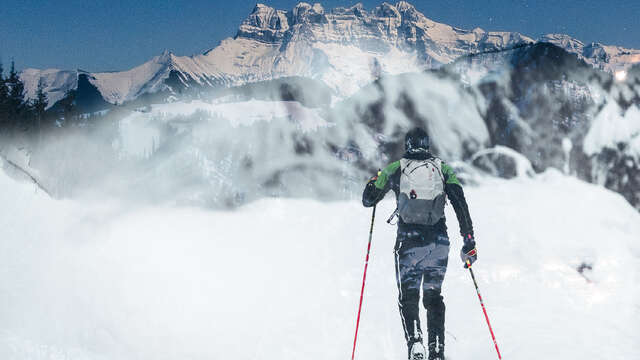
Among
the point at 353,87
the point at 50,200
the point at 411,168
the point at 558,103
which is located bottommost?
the point at 50,200

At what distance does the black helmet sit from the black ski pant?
0.99 m

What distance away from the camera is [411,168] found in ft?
16.6

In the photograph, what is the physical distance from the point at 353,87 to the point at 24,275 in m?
112

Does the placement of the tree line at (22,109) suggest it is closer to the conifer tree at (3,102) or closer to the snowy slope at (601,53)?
the conifer tree at (3,102)

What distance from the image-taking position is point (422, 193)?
196 inches

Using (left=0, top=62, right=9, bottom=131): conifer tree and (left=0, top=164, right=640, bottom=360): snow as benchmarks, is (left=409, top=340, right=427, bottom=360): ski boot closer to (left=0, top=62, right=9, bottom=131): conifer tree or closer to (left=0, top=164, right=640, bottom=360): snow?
(left=0, top=164, right=640, bottom=360): snow

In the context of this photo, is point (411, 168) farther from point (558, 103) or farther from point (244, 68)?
point (244, 68)

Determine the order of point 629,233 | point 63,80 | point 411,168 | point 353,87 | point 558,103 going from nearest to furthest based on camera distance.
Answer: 1. point 411,168
2. point 629,233
3. point 558,103
4. point 353,87
5. point 63,80

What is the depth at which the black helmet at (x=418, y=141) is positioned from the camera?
510cm

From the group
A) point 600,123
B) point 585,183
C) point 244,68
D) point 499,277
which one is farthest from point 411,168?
point 244,68

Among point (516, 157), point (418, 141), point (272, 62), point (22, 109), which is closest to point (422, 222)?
point (418, 141)

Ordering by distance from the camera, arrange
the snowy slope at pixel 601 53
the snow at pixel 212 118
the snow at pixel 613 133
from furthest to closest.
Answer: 1. the snowy slope at pixel 601 53
2. the snow at pixel 613 133
3. the snow at pixel 212 118

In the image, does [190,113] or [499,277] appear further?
[190,113]

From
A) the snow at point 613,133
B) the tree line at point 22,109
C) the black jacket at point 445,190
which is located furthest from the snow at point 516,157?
the tree line at point 22,109
